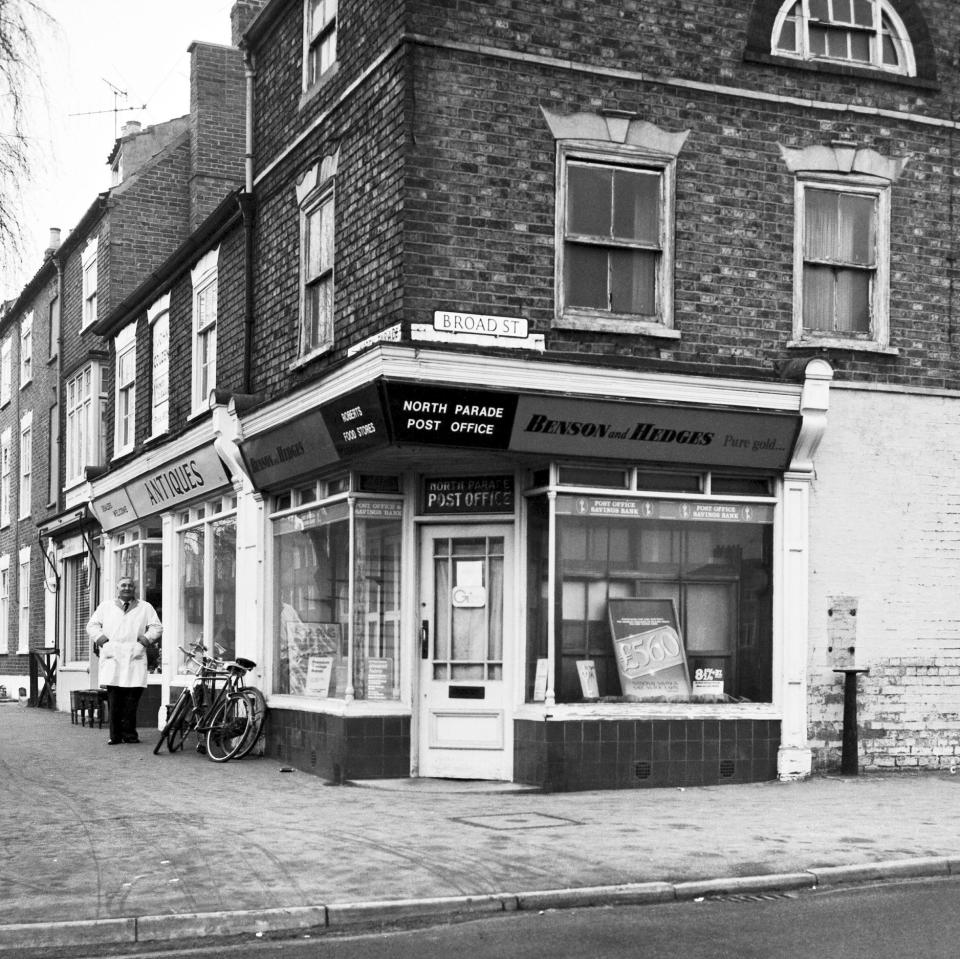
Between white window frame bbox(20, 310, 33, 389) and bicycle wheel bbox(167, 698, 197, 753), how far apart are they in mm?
19084

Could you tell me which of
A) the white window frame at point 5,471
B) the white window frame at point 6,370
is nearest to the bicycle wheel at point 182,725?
the white window frame at point 5,471

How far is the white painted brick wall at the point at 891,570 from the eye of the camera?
1426 centimetres

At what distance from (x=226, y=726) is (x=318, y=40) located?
285 inches

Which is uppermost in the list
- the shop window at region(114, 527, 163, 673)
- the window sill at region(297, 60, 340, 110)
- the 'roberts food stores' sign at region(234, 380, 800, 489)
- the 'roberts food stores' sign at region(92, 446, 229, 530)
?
the window sill at region(297, 60, 340, 110)

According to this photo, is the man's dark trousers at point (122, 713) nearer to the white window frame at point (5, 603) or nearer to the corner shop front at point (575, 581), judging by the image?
the corner shop front at point (575, 581)

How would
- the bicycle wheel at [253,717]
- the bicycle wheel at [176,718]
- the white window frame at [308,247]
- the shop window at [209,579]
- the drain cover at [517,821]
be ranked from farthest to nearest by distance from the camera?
the shop window at [209,579], the bicycle wheel at [176,718], the bicycle wheel at [253,717], the white window frame at [308,247], the drain cover at [517,821]

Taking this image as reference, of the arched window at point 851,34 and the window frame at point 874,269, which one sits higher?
the arched window at point 851,34

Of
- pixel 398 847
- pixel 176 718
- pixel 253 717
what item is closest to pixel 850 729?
pixel 398 847

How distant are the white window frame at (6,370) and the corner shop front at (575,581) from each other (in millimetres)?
24392

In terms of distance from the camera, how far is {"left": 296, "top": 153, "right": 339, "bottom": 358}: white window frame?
1469 centimetres

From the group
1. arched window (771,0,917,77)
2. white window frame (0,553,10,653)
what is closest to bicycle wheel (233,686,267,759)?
arched window (771,0,917,77)

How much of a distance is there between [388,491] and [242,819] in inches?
162

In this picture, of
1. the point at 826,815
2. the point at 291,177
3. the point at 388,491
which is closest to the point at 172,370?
the point at 291,177

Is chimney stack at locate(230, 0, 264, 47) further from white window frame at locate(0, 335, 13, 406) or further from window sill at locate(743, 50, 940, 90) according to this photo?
white window frame at locate(0, 335, 13, 406)
